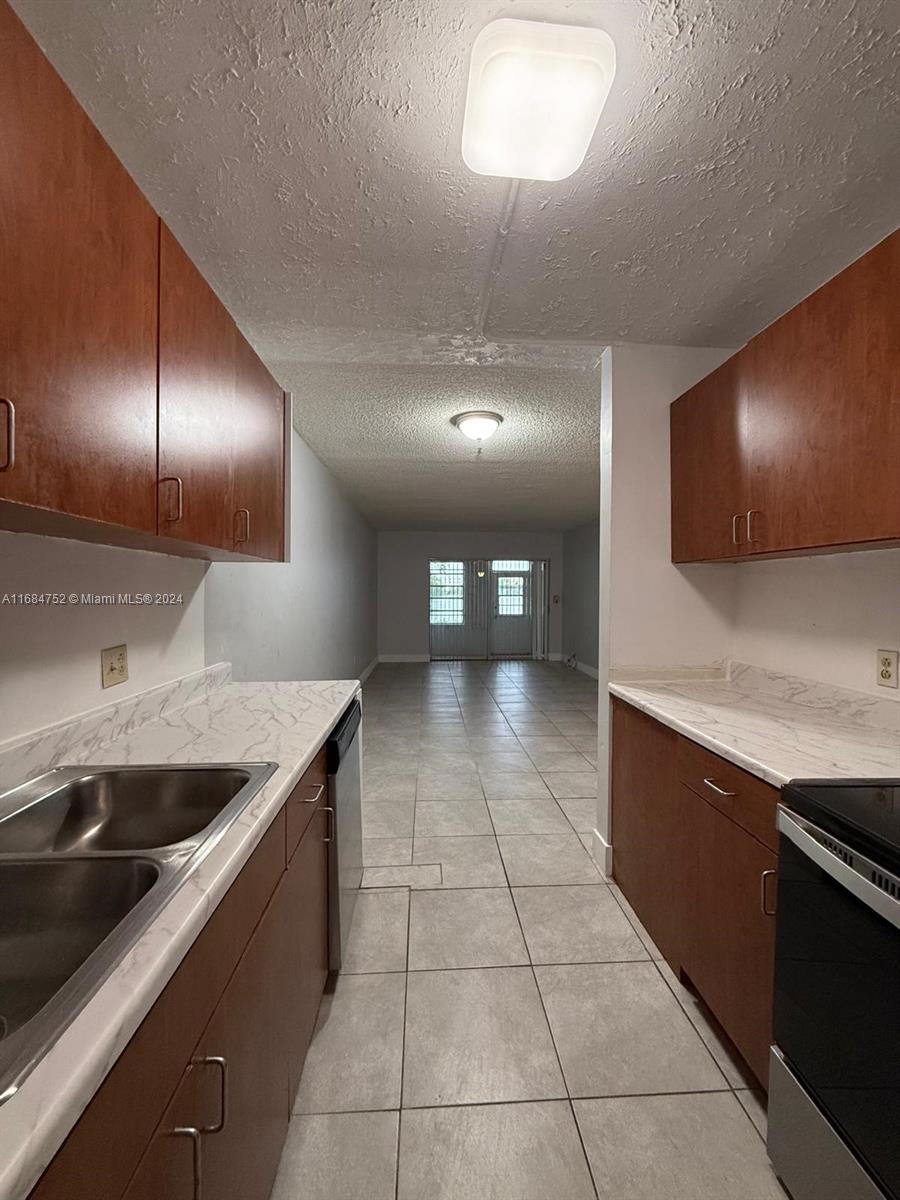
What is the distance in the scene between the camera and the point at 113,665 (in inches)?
63.2

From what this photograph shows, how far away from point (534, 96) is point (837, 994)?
1.93 m

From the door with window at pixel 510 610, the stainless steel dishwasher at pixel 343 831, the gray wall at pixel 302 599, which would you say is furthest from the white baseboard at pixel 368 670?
the stainless steel dishwasher at pixel 343 831

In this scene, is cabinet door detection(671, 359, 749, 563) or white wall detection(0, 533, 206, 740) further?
cabinet door detection(671, 359, 749, 563)

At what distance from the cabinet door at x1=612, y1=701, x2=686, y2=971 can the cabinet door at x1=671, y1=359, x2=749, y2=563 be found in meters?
0.74

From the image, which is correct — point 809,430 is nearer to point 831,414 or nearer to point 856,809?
point 831,414

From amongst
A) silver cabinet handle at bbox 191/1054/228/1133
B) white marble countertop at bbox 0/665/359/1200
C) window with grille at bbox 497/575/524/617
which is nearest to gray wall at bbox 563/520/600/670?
window with grille at bbox 497/575/524/617

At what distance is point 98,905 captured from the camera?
88cm

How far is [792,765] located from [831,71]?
156 cm


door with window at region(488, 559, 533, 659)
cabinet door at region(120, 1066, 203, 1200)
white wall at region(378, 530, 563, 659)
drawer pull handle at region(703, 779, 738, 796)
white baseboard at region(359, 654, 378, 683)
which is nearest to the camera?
cabinet door at region(120, 1066, 203, 1200)

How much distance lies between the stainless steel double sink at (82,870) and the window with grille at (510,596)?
27.4 feet

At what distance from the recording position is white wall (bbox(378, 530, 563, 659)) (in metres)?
9.07

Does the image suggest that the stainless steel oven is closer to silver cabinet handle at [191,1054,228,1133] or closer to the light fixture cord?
silver cabinet handle at [191,1054,228,1133]

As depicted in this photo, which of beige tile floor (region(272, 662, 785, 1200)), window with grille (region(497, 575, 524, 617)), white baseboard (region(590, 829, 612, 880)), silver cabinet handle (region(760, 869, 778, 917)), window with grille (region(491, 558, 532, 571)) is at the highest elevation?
window with grille (region(491, 558, 532, 571))

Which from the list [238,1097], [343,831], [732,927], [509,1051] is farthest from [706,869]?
[238,1097]
